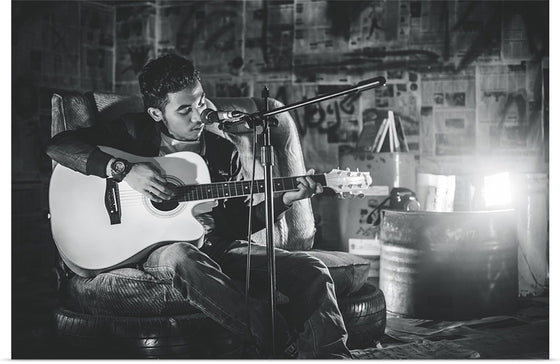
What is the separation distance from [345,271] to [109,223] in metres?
0.95

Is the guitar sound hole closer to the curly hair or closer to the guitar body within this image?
the guitar body

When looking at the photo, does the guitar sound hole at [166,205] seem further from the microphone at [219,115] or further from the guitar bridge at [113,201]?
the microphone at [219,115]

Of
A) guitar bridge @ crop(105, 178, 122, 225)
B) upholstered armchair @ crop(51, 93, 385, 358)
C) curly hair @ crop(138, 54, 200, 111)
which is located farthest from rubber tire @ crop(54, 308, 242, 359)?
curly hair @ crop(138, 54, 200, 111)

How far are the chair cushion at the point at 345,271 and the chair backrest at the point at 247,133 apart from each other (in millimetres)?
211

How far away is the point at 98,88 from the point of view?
4215 millimetres

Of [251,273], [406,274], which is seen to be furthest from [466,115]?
[251,273]

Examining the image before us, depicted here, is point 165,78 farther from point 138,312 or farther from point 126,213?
point 138,312

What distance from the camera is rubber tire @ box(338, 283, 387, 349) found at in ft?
7.65

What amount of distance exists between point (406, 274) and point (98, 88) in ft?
8.47

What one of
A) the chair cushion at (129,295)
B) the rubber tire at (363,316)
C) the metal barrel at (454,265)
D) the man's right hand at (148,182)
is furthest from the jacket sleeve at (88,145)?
the metal barrel at (454,265)

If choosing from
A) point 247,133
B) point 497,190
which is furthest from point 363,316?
point 497,190

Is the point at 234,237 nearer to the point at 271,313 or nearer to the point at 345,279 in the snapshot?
the point at 345,279

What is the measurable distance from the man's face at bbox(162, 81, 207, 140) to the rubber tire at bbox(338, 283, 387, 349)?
912 millimetres

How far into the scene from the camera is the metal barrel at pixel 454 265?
2930 mm
